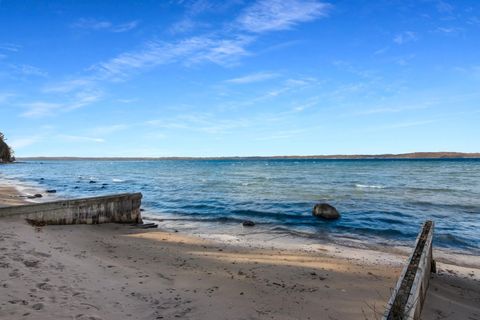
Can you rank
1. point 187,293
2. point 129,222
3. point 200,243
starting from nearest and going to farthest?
point 187,293 → point 200,243 → point 129,222

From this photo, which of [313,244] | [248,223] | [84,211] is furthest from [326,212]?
[84,211]

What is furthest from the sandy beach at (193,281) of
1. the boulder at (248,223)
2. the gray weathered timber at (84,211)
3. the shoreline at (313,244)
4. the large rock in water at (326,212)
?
the large rock in water at (326,212)

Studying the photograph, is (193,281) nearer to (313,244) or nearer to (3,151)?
(313,244)

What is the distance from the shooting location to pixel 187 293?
6500 millimetres

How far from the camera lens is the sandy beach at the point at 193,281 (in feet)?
18.2

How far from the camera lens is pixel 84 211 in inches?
541

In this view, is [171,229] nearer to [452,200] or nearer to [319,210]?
[319,210]

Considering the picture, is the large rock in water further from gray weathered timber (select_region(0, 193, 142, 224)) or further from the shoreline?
gray weathered timber (select_region(0, 193, 142, 224))

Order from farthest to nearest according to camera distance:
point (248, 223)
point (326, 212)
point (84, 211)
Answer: point (326, 212) → point (248, 223) → point (84, 211)

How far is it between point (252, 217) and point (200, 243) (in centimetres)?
757

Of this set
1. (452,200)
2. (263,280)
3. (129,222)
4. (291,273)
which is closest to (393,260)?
(291,273)

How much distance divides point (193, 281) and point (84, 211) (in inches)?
328

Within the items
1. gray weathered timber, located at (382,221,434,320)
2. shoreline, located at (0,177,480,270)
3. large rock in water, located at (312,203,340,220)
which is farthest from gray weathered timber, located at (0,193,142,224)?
gray weathered timber, located at (382,221,434,320)

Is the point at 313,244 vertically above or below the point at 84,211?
below
